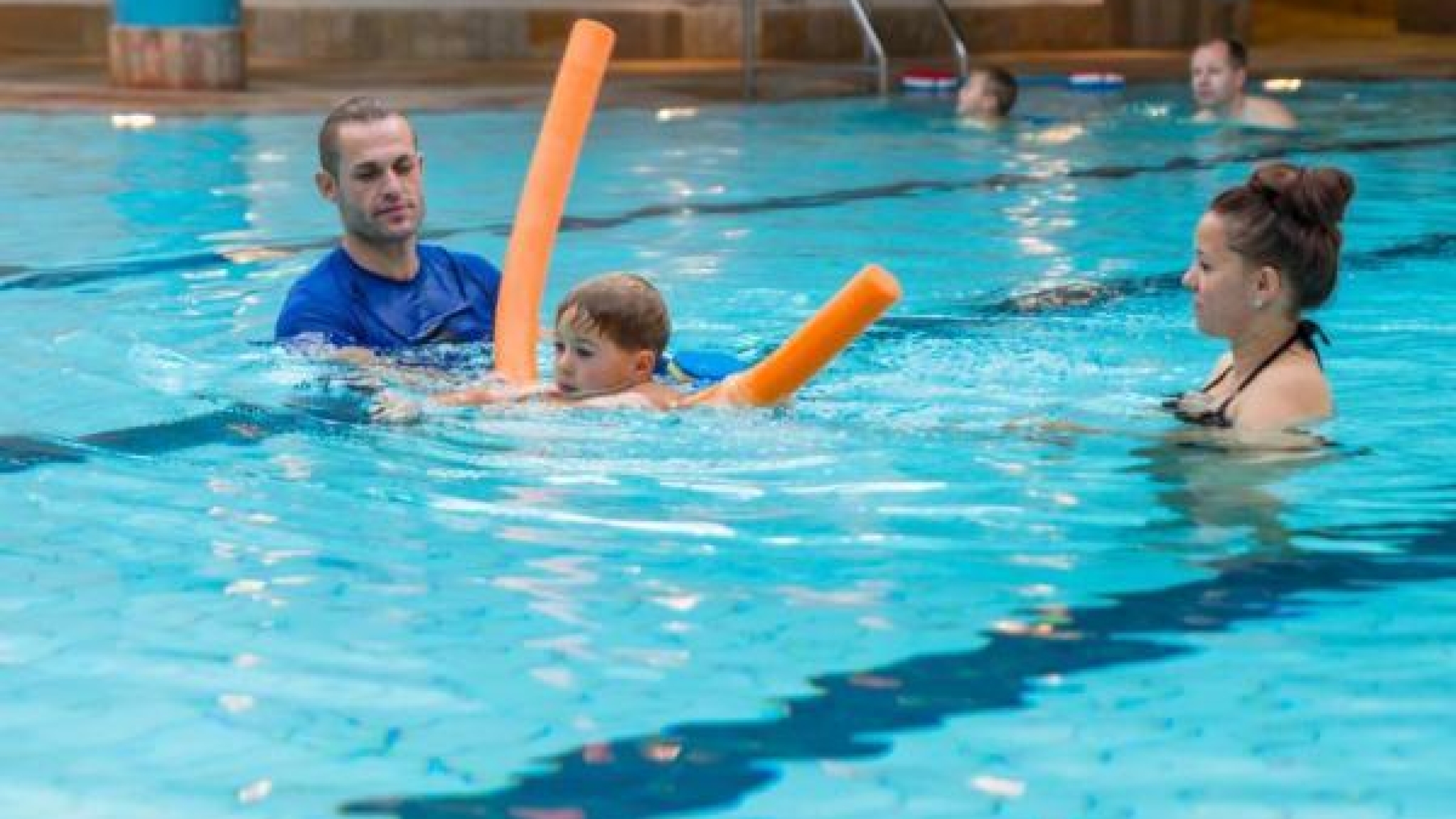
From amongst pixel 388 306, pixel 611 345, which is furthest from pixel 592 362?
pixel 388 306

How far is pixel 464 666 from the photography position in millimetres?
3699

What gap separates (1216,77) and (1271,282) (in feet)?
28.8

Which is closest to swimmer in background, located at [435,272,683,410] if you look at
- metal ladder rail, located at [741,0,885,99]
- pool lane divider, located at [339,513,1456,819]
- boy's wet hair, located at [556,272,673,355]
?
boy's wet hair, located at [556,272,673,355]

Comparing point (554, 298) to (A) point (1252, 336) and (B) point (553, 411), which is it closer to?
(B) point (553, 411)

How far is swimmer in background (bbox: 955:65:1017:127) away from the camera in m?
13.7

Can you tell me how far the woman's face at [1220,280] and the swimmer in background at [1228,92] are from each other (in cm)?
870

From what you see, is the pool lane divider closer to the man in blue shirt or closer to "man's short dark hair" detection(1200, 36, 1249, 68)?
the man in blue shirt

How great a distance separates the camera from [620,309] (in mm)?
5223

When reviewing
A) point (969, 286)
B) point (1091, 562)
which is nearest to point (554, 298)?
point (969, 286)

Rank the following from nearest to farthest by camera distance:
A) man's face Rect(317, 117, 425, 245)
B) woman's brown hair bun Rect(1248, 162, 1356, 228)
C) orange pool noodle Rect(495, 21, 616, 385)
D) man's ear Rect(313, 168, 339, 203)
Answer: woman's brown hair bun Rect(1248, 162, 1356, 228)
man's face Rect(317, 117, 425, 245)
man's ear Rect(313, 168, 339, 203)
orange pool noodle Rect(495, 21, 616, 385)

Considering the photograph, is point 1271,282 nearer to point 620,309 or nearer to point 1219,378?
point 1219,378

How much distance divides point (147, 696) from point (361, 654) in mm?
330

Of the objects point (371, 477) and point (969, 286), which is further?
point (969, 286)

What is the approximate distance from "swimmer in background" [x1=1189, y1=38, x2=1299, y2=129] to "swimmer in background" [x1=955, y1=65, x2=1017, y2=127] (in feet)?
3.25
